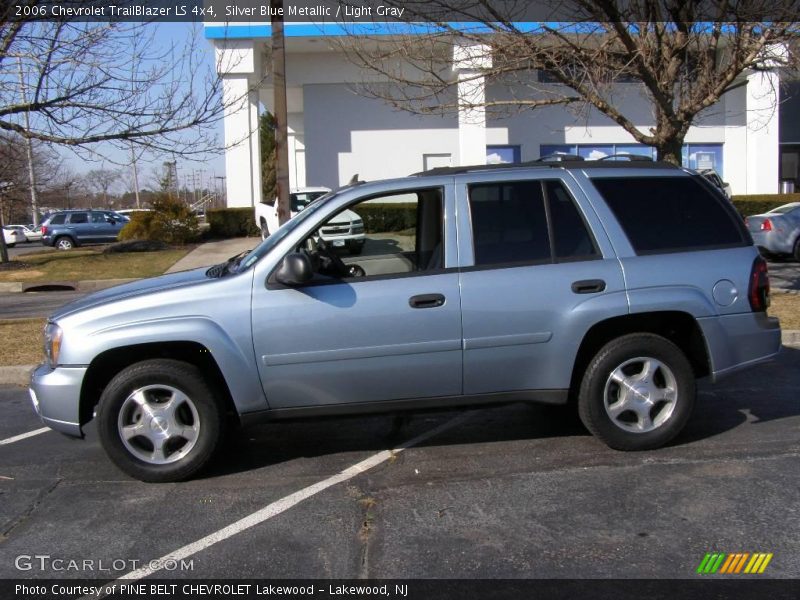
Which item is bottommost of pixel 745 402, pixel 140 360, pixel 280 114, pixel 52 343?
pixel 745 402

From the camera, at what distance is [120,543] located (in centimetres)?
402

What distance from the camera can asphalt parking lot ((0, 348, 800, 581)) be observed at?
12.2 ft

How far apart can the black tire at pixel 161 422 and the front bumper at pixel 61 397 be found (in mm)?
166

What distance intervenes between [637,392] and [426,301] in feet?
5.05

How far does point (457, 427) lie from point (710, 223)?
235 cm

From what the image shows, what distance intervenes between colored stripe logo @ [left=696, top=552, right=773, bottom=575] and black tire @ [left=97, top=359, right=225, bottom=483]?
286 centimetres

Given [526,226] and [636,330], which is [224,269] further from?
[636,330]

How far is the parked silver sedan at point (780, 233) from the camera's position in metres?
17.2

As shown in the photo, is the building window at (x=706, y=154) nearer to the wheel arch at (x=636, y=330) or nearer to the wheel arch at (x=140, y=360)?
the wheel arch at (x=636, y=330)

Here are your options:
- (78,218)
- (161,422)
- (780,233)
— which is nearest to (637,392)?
(161,422)

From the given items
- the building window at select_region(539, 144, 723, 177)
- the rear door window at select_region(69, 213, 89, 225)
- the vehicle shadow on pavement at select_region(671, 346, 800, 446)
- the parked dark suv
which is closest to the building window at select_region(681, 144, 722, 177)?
the building window at select_region(539, 144, 723, 177)

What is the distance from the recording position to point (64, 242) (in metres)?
31.7
